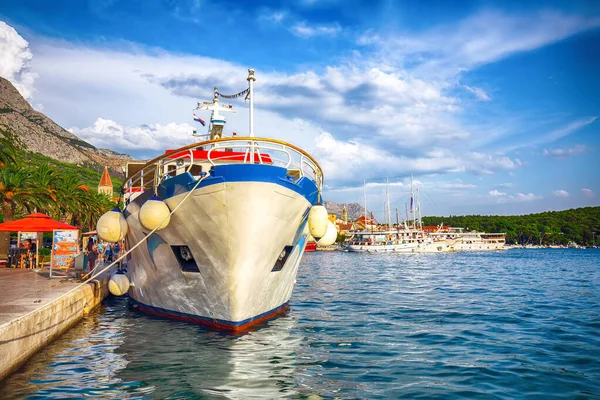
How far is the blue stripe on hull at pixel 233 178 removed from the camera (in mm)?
9211

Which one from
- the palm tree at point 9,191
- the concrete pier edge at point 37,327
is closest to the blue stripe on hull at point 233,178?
the concrete pier edge at point 37,327

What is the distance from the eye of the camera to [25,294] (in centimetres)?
1094

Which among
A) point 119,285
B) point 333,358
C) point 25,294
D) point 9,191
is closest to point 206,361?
point 333,358

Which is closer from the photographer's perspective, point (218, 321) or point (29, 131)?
point (218, 321)

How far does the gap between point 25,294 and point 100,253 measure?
20.7 m

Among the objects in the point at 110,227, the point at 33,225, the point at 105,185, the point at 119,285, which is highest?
the point at 105,185

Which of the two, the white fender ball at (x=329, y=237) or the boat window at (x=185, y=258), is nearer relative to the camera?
the boat window at (x=185, y=258)

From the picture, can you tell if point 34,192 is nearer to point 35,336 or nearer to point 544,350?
point 35,336

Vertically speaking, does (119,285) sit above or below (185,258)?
→ below

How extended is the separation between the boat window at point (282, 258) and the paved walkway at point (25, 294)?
5.21 metres

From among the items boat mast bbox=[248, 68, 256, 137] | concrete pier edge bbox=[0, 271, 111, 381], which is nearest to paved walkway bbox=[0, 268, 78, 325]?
concrete pier edge bbox=[0, 271, 111, 381]

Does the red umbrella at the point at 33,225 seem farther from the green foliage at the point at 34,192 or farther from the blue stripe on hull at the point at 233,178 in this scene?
the blue stripe on hull at the point at 233,178

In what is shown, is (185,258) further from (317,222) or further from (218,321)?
(317,222)

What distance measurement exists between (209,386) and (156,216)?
4.11 m
